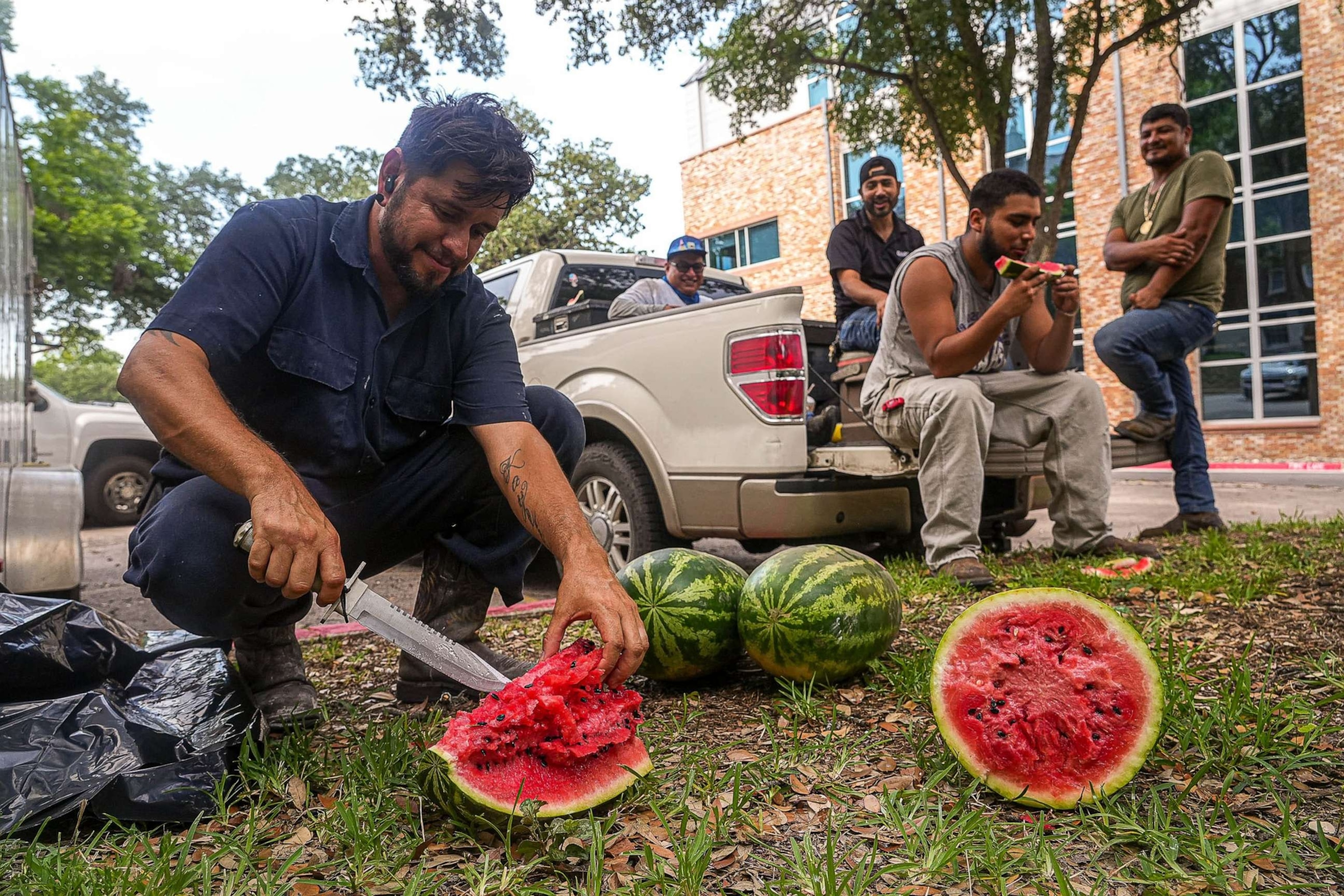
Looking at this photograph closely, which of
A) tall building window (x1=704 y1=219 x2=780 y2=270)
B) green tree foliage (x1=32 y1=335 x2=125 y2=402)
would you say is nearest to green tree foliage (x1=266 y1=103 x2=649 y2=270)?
tall building window (x1=704 y1=219 x2=780 y2=270)

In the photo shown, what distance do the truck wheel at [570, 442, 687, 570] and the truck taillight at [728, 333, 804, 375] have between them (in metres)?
1.10

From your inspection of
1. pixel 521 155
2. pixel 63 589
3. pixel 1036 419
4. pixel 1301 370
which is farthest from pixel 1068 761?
pixel 1301 370

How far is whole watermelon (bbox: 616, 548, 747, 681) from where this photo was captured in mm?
2814

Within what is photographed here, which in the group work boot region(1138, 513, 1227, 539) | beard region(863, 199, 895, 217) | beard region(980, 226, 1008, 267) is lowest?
work boot region(1138, 513, 1227, 539)

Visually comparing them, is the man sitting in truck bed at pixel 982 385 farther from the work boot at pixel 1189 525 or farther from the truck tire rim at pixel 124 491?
the truck tire rim at pixel 124 491

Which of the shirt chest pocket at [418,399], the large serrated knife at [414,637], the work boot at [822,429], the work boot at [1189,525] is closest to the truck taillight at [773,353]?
the work boot at [822,429]

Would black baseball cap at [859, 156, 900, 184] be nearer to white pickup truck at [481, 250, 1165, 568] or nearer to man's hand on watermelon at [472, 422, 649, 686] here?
white pickup truck at [481, 250, 1165, 568]

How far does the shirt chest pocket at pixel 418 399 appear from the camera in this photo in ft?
9.45

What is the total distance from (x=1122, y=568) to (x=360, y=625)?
12.1ft

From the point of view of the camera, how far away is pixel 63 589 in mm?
4090

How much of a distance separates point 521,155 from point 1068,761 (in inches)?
86.4

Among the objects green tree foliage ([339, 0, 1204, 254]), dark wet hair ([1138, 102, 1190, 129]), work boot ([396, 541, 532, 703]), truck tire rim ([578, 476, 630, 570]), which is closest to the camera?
work boot ([396, 541, 532, 703])

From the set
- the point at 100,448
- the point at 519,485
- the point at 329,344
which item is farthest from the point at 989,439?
the point at 100,448

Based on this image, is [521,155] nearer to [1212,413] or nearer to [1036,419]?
[1036,419]
